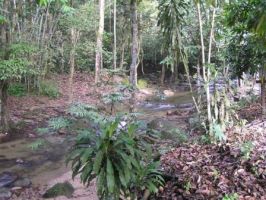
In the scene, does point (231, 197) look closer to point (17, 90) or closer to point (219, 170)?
point (219, 170)

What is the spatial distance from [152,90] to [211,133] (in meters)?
16.0

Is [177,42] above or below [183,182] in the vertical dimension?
above

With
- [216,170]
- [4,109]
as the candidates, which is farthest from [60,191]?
[4,109]

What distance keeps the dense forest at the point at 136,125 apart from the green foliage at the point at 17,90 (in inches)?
3.1

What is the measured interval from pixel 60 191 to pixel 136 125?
2.71 m

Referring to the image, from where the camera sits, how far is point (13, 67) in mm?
9586

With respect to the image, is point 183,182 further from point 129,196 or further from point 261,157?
point 261,157

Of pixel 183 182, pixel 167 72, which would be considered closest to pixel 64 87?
pixel 167 72

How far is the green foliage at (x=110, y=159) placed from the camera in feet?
13.0

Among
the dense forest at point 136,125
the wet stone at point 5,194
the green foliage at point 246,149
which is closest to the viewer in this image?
the dense forest at point 136,125

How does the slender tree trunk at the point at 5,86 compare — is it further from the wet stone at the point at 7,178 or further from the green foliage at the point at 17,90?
the green foliage at the point at 17,90

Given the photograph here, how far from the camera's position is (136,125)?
4.61 meters

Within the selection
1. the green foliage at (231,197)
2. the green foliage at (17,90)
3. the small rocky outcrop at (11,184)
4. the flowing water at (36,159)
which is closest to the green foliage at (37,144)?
the flowing water at (36,159)

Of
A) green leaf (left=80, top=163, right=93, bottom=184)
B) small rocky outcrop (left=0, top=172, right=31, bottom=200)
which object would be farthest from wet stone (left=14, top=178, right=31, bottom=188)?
green leaf (left=80, top=163, right=93, bottom=184)
